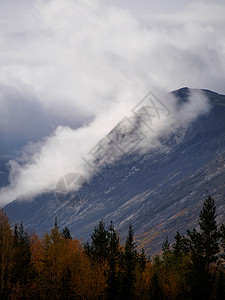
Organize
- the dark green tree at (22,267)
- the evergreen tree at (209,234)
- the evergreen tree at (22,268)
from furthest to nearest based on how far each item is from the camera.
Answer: the evergreen tree at (209,234)
the dark green tree at (22,267)
the evergreen tree at (22,268)

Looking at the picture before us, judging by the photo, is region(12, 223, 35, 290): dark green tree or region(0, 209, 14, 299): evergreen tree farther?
region(12, 223, 35, 290): dark green tree

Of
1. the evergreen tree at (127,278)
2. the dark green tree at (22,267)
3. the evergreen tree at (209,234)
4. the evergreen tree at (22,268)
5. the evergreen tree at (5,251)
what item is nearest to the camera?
the evergreen tree at (5,251)

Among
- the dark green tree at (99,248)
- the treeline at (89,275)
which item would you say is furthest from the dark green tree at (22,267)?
the dark green tree at (99,248)

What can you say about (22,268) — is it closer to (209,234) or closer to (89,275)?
(89,275)

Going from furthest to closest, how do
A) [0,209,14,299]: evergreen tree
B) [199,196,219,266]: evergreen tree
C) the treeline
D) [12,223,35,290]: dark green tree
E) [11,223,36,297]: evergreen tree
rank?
[199,196,219,266]: evergreen tree, [12,223,35,290]: dark green tree, [11,223,36,297]: evergreen tree, the treeline, [0,209,14,299]: evergreen tree

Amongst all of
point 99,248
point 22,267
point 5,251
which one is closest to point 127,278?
point 99,248

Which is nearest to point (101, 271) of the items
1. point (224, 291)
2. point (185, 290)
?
point (185, 290)

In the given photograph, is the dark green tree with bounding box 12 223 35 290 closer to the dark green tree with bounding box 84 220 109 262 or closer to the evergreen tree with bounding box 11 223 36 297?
the evergreen tree with bounding box 11 223 36 297

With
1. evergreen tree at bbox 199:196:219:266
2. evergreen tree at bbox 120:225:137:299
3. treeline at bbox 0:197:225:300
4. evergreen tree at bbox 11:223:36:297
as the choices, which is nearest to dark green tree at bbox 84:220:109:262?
treeline at bbox 0:197:225:300

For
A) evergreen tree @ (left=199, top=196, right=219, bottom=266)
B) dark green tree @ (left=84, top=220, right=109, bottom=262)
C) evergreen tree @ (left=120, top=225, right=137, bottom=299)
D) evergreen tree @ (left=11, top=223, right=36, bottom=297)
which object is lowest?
evergreen tree @ (left=199, top=196, right=219, bottom=266)

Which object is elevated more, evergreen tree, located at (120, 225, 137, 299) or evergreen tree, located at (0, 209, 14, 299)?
evergreen tree, located at (0, 209, 14, 299)

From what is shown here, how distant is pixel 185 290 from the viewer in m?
76.0

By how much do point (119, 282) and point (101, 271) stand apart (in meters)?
6.04

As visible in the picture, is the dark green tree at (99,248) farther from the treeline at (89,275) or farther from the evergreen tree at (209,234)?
the evergreen tree at (209,234)
